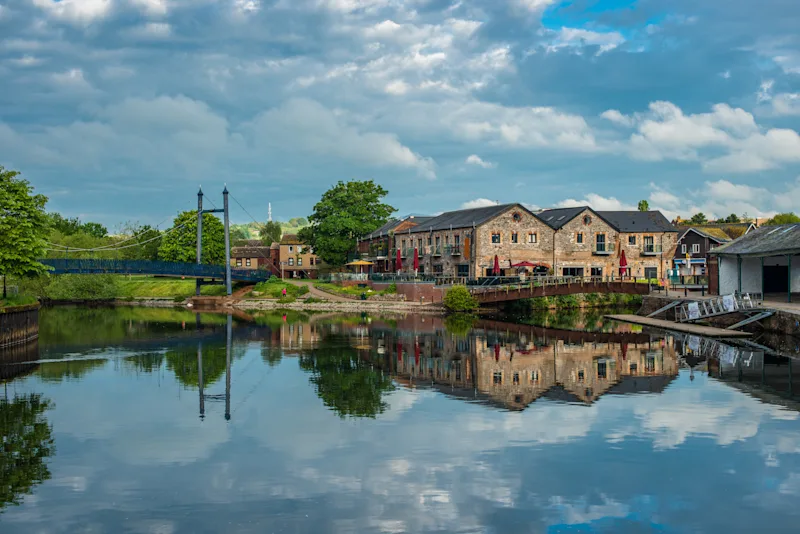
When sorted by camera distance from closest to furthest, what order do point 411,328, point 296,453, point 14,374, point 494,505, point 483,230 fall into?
1. point 494,505
2. point 296,453
3. point 14,374
4. point 411,328
5. point 483,230

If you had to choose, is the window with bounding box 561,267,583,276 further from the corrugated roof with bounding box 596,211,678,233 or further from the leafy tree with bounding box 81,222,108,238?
the leafy tree with bounding box 81,222,108,238

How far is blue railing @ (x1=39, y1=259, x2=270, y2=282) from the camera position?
73.8m

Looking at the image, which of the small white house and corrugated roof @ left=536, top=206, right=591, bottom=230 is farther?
corrugated roof @ left=536, top=206, right=591, bottom=230

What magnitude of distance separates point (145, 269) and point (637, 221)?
49784mm

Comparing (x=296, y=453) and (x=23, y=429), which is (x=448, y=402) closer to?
(x=296, y=453)

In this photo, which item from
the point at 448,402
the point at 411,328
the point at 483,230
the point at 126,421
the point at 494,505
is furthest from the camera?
the point at 483,230

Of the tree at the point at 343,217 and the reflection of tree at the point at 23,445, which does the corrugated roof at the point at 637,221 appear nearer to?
the tree at the point at 343,217

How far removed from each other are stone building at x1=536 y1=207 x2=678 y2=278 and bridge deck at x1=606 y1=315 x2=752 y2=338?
21.0 meters

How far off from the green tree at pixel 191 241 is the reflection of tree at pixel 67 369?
213 ft

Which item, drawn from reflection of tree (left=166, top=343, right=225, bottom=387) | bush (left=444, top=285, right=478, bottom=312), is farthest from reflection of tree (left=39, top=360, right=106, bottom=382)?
bush (left=444, top=285, right=478, bottom=312)

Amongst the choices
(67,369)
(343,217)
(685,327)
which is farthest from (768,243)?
(343,217)

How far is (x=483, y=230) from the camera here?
7312 cm

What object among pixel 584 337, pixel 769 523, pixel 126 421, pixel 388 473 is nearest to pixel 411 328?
pixel 584 337

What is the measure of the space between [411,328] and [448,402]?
26.9m
